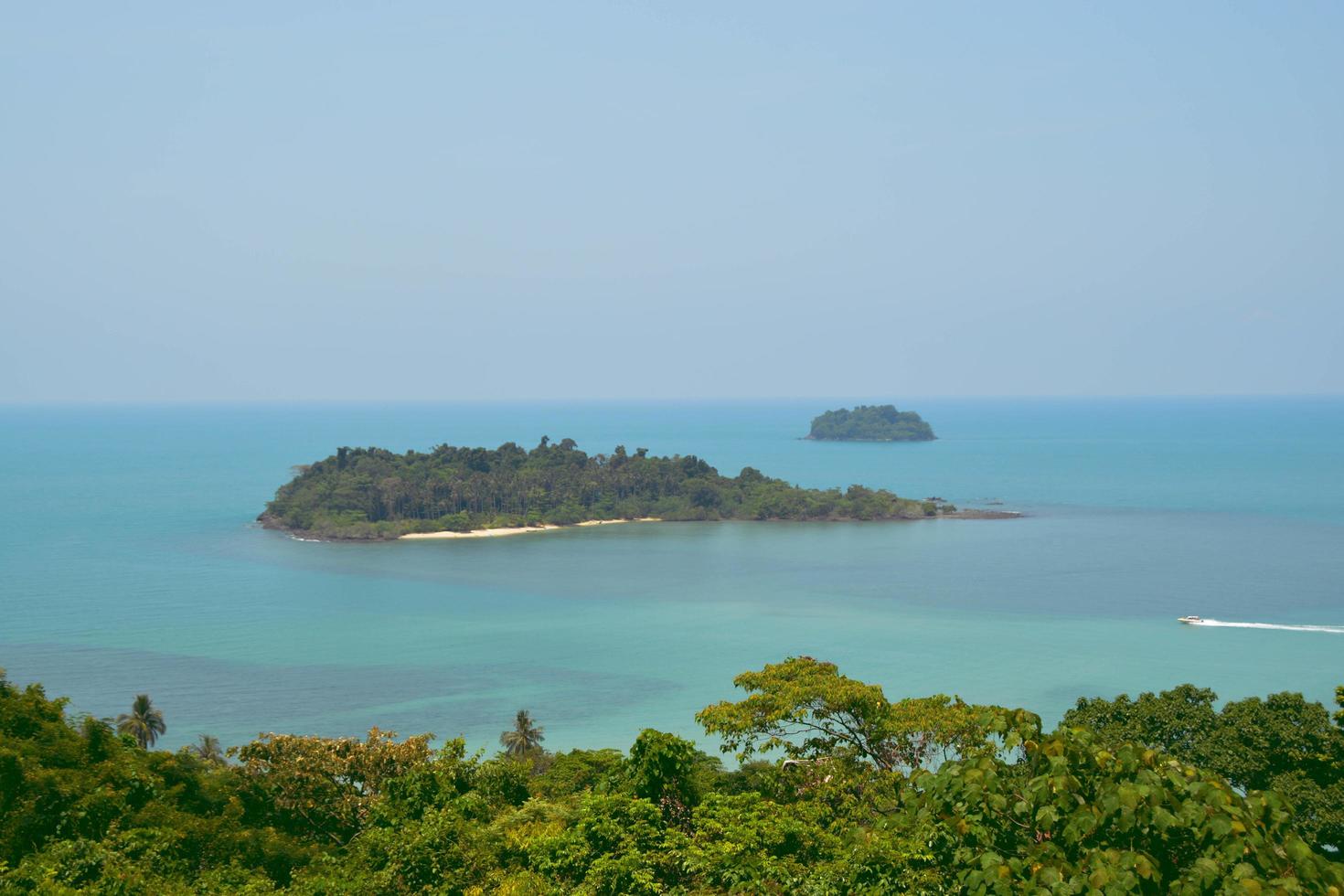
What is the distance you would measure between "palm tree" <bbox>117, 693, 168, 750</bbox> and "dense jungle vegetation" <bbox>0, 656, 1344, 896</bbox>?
6289mm

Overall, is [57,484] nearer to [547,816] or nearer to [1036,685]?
[1036,685]

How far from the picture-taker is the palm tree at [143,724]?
826 inches

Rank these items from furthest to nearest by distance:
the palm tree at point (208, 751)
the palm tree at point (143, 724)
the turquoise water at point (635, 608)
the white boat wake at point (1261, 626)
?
the white boat wake at point (1261, 626)
the turquoise water at point (635, 608)
the palm tree at point (143, 724)
the palm tree at point (208, 751)

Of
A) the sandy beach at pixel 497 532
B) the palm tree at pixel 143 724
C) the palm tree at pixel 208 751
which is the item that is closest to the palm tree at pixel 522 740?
the palm tree at pixel 208 751

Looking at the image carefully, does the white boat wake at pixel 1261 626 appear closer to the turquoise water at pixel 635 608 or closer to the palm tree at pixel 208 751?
the turquoise water at pixel 635 608

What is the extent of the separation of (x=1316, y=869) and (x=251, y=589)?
135 feet

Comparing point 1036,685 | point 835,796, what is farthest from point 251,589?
point 835,796

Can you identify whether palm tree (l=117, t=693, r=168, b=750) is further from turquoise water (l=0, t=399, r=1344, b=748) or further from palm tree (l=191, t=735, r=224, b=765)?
turquoise water (l=0, t=399, r=1344, b=748)

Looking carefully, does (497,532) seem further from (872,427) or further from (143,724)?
(872,427)

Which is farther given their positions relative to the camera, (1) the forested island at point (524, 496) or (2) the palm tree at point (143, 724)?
(1) the forested island at point (524, 496)

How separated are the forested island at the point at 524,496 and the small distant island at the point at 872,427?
69255 mm

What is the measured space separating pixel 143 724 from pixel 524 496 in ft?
143

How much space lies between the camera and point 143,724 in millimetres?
21109

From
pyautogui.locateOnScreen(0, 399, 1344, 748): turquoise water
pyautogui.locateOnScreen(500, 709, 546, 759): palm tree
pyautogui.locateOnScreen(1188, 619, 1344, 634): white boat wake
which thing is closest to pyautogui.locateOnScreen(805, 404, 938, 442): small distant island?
pyautogui.locateOnScreen(0, 399, 1344, 748): turquoise water
